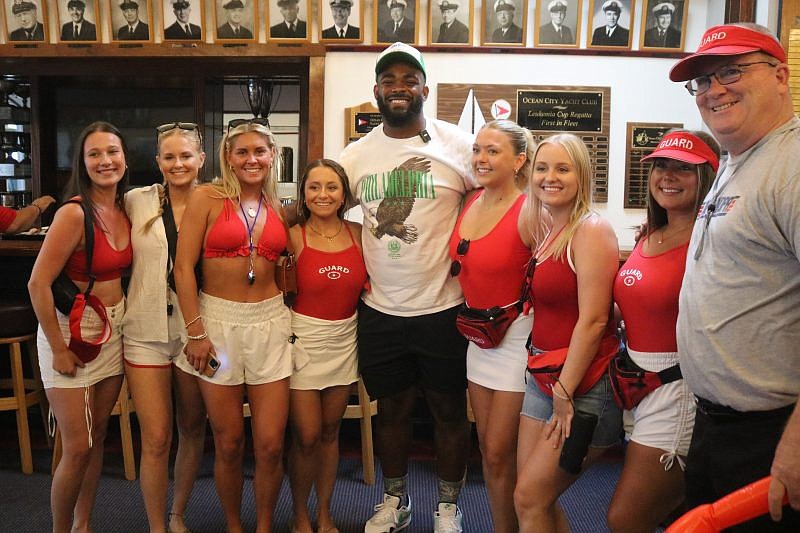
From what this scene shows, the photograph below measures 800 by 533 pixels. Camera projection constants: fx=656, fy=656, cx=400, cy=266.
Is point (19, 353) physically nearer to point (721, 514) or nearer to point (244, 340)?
point (244, 340)

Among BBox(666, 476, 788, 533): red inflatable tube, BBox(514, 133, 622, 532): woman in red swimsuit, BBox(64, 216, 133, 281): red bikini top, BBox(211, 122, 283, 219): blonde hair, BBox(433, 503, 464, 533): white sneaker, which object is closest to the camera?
BBox(666, 476, 788, 533): red inflatable tube

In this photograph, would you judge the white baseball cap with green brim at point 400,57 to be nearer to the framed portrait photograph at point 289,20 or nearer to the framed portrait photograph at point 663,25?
the framed portrait photograph at point 289,20

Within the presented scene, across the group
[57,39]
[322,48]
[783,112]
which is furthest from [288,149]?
[783,112]

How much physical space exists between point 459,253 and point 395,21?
86.2 inches

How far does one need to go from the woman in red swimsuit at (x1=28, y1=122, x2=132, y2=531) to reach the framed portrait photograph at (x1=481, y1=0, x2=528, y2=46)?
2.36 m

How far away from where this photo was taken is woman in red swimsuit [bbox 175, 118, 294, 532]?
2.21 meters

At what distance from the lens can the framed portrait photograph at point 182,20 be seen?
3.90m

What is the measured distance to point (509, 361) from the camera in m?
2.08

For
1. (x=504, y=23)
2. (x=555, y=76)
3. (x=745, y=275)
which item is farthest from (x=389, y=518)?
(x=504, y=23)

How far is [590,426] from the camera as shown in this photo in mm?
1723

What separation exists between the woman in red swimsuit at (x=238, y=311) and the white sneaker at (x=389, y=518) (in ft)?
1.40

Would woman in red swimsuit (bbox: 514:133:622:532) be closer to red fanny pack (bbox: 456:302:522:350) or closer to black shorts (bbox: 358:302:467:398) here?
red fanny pack (bbox: 456:302:522:350)

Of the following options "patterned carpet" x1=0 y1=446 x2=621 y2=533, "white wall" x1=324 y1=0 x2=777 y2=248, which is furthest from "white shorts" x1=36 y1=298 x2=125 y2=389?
"white wall" x1=324 y1=0 x2=777 y2=248

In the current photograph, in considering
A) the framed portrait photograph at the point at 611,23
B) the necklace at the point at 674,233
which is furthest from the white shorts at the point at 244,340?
the framed portrait photograph at the point at 611,23
